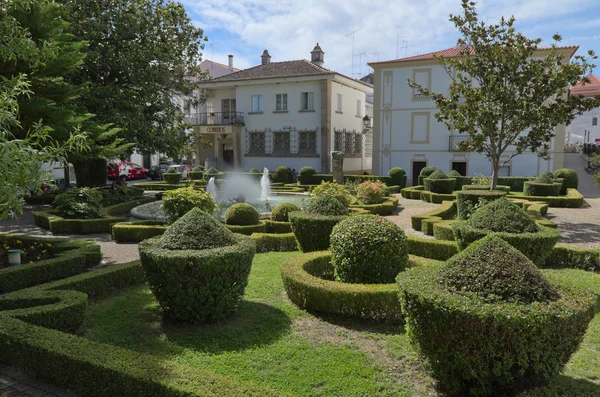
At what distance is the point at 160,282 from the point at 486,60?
44.8 ft

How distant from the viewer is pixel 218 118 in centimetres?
3666

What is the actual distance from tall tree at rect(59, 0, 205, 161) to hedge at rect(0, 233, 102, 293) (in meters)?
10.6

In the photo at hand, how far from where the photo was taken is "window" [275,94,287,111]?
3454 centimetres

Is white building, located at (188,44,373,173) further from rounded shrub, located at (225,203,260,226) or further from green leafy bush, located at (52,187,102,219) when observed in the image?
rounded shrub, located at (225,203,260,226)

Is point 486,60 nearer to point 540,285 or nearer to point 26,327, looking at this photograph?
point 540,285

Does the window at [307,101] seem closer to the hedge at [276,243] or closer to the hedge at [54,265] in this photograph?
the hedge at [276,243]

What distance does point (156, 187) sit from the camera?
2792cm

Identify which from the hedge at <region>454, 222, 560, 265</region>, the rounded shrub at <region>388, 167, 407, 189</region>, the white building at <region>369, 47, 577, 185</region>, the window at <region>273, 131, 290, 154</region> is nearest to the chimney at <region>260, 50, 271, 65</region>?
the window at <region>273, 131, 290, 154</region>

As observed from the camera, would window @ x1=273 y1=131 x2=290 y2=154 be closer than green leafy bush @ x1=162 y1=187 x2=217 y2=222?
No

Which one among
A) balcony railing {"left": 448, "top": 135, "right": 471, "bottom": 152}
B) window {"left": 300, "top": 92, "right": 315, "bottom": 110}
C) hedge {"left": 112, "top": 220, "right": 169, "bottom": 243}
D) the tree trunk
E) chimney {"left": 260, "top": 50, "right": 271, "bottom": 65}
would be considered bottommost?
hedge {"left": 112, "top": 220, "right": 169, "bottom": 243}

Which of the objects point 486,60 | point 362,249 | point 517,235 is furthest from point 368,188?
point 362,249

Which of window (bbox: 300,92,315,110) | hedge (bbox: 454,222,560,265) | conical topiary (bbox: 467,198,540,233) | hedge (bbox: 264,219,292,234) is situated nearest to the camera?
hedge (bbox: 454,222,560,265)

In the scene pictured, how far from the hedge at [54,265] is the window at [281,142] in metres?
25.0

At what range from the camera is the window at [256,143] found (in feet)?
116
